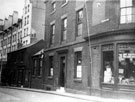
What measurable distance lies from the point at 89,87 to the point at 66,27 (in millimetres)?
6922

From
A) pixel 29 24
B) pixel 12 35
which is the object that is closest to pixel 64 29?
pixel 29 24

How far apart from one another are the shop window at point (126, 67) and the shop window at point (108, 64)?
720 millimetres

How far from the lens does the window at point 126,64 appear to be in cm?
1266

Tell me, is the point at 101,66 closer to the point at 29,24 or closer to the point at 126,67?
the point at 126,67

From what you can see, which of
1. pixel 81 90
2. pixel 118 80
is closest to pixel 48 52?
pixel 81 90

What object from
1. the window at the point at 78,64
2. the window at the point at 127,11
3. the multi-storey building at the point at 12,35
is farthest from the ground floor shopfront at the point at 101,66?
the multi-storey building at the point at 12,35

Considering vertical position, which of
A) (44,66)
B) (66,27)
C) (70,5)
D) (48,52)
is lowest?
(44,66)

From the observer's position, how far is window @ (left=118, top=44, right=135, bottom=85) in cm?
1266

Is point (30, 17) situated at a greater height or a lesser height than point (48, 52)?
greater

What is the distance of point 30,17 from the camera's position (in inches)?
1457

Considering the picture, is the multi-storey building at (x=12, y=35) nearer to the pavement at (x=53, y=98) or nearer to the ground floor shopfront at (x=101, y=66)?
the ground floor shopfront at (x=101, y=66)

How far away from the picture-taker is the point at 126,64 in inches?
506

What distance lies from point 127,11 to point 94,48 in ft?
11.7

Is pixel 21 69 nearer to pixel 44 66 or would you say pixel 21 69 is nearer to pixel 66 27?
pixel 44 66
